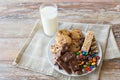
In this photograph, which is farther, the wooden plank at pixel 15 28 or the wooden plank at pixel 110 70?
the wooden plank at pixel 15 28

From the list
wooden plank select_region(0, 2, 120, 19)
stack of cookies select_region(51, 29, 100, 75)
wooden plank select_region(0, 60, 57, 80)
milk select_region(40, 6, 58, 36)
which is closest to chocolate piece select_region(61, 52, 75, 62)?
stack of cookies select_region(51, 29, 100, 75)

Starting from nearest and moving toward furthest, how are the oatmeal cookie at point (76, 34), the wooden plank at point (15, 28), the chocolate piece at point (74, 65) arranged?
the chocolate piece at point (74, 65) < the oatmeal cookie at point (76, 34) < the wooden plank at point (15, 28)

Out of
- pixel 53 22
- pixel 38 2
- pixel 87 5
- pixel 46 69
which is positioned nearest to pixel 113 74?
pixel 46 69

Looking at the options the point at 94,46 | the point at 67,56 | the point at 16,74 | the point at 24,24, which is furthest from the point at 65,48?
the point at 24,24

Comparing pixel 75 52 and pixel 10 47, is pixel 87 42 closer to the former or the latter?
pixel 75 52

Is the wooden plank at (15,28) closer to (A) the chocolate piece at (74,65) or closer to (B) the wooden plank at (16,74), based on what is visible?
(B) the wooden plank at (16,74)

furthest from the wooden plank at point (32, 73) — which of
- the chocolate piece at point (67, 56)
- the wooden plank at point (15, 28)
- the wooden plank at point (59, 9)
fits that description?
the wooden plank at point (59, 9)
